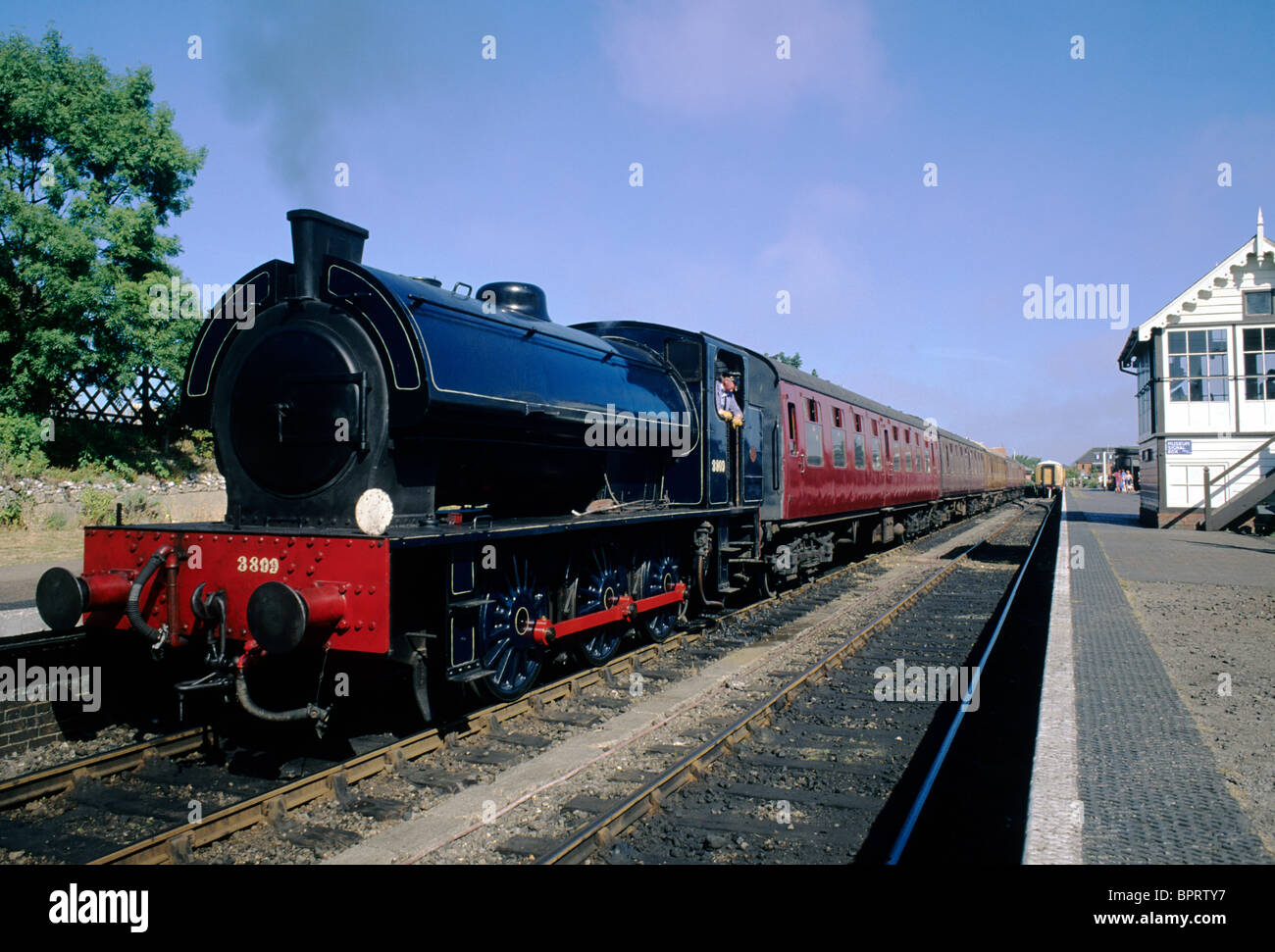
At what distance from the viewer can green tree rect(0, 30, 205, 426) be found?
17.0 metres

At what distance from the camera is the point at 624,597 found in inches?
306

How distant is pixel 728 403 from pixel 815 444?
131 inches

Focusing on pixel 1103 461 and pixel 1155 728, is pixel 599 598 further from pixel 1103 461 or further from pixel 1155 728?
pixel 1103 461

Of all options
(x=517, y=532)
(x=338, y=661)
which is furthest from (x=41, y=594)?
(x=517, y=532)

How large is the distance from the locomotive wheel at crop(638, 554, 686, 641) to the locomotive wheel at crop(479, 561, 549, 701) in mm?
1816

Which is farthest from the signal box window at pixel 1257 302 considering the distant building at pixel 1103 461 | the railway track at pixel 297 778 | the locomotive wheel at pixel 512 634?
the distant building at pixel 1103 461

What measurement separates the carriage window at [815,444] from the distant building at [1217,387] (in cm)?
1569

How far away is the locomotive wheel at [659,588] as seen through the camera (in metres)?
8.44

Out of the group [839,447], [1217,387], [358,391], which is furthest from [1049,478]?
[358,391]

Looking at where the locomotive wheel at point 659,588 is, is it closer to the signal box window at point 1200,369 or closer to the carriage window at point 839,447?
the carriage window at point 839,447

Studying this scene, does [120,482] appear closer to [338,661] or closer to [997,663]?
[338,661]

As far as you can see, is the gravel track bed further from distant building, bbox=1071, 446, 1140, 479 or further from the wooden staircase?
distant building, bbox=1071, 446, 1140, 479

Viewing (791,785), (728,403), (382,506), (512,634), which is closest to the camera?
(382,506)

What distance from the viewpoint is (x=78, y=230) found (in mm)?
17297
